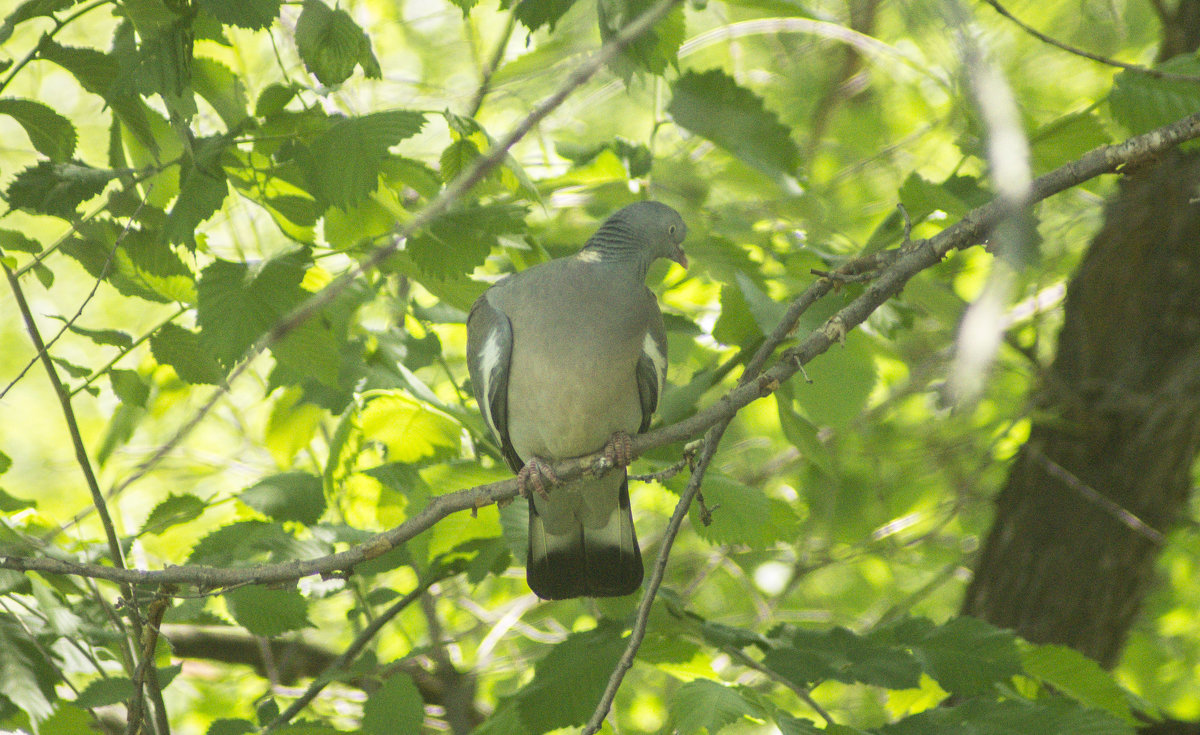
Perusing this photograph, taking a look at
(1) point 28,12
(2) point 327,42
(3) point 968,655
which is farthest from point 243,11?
(3) point 968,655

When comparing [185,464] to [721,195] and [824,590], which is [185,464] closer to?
[721,195]

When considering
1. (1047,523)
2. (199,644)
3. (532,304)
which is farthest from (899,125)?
(199,644)

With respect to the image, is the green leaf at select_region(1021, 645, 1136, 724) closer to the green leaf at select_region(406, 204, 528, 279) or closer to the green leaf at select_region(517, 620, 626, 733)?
the green leaf at select_region(517, 620, 626, 733)

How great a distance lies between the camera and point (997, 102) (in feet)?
5.16

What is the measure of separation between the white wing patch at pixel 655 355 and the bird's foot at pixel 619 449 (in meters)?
0.22

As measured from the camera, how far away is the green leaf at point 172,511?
2.66m

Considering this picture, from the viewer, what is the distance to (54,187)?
7.22ft

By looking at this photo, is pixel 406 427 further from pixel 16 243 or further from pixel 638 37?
pixel 638 37

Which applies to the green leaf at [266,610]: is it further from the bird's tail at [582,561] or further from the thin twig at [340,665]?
the bird's tail at [582,561]

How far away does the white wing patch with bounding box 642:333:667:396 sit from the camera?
2928mm

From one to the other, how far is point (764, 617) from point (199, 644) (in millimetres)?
2748

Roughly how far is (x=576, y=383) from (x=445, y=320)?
0.87m

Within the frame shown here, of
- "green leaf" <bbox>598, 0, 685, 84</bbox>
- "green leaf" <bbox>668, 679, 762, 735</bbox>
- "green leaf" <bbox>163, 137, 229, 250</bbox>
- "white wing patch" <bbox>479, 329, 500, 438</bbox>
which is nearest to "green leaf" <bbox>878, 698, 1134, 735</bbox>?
"green leaf" <bbox>668, 679, 762, 735</bbox>

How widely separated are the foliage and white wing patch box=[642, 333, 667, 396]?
12 cm
